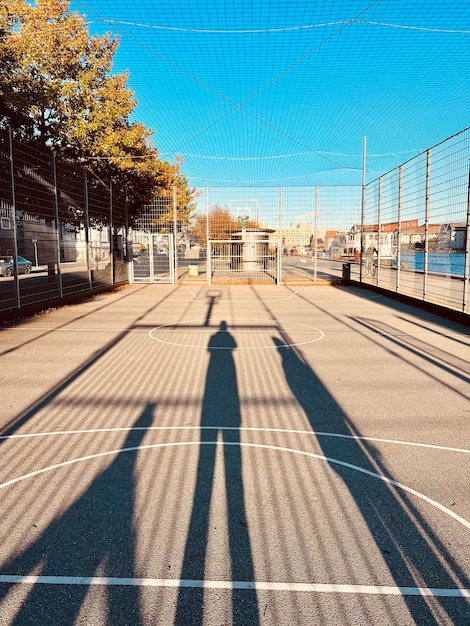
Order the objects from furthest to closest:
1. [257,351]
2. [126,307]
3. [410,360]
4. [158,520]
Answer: [126,307]
[257,351]
[410,360]
[158,520]

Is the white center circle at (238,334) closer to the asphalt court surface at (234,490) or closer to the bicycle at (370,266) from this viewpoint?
the asphalt court surface at (234,490)

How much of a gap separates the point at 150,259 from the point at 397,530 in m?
21.1

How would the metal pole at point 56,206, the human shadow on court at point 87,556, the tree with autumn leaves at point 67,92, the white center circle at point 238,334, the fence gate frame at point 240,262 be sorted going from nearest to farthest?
1. the human shadow on court at point 87,556
2. the white center circle at point 238,334
3. the metal pole at point 56,206
4. the tree with autumn leaves at point 67,92
5. the fence gate frame at point 240,262

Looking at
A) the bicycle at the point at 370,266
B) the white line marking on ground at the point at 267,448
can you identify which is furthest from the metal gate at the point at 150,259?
the white line marking on ground at the point at 267,448

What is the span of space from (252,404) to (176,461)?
1.61m

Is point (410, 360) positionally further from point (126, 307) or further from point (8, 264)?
point (8, 264)

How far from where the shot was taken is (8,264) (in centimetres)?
1619

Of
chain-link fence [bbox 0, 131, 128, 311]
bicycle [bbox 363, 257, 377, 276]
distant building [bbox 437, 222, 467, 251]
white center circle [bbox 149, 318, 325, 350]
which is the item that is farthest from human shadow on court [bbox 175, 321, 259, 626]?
bicycle [bbox 363, 257, 377, 276]

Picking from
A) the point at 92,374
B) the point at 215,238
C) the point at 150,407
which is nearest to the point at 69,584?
the point at 150,407

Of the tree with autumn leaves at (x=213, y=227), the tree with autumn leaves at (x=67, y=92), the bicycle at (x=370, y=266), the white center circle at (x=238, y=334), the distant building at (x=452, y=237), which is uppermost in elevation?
the tree with autumn leaves at (x=67, y=92)

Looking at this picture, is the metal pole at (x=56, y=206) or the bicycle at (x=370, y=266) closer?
the metal pole at (x=56, y=206)

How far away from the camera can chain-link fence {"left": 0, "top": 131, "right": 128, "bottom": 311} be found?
11281mm

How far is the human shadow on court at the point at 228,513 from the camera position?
6.83 feet

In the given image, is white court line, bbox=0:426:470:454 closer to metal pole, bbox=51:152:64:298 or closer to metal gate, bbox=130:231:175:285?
metal pole, bbox=51:152:64:298
